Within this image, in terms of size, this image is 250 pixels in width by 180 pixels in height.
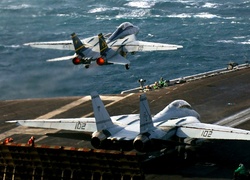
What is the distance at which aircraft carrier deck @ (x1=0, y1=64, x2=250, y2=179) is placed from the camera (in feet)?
141

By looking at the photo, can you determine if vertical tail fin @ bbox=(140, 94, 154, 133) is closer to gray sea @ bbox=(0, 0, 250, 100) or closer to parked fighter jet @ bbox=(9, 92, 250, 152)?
parked fighter jet @ bbox=(9, 92, 250, 152)

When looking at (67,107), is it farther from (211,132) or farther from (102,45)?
(211,132)

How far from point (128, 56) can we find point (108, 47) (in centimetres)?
5143

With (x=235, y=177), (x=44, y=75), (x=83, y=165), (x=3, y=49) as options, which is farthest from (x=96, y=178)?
(x=3, y=49)

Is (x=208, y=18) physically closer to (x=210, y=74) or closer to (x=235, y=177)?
(x=210, y=74)

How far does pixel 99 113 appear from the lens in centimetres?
4900

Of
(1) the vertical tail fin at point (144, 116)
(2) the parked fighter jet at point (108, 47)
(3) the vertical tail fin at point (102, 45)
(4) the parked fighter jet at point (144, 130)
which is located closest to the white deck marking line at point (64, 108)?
(2) the parked fighter jet at point (108, 47)

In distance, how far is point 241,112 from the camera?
67.0 m

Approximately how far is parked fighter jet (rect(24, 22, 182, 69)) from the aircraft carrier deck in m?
8.04

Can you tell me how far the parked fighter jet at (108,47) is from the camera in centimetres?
8619

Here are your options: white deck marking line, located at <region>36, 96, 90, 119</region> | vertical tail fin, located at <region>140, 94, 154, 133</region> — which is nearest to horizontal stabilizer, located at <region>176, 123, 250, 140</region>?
vertical tail fin, located at <region>140, 94, 154, 133</region>

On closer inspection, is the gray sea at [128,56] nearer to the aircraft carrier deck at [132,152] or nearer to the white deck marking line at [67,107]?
the white deck marking line at [67,107]

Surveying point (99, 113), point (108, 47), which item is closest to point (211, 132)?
point (99, 113)

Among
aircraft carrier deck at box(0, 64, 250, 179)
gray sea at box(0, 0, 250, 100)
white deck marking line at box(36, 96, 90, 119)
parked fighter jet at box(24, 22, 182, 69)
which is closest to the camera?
aircraft carrier deck at box(0, 64, 250, 179)
